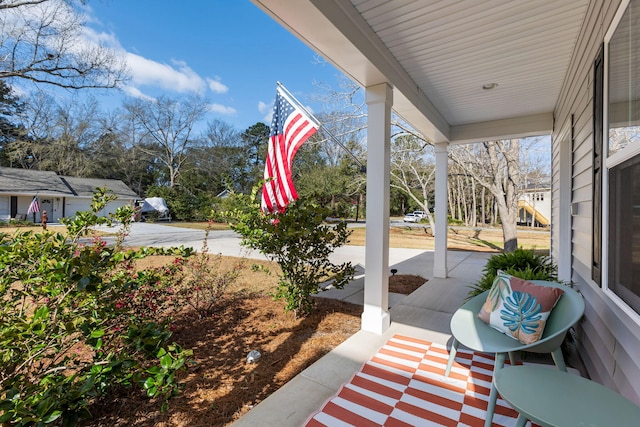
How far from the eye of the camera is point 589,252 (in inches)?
93.2

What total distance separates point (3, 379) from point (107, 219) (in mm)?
1002

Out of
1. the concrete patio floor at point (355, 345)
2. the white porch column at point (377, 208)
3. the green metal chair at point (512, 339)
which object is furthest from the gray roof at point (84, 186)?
the green metal chair at point (512, 339)

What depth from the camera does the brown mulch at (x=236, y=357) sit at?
186cm

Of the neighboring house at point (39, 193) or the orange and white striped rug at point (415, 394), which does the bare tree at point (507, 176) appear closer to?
the orange and white striped rug at point (415, 394)

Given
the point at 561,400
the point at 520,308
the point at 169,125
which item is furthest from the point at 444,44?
the point at 169,125

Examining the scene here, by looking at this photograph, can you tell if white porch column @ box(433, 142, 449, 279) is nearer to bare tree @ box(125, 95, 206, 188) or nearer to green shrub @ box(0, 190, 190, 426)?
green shrub @ box(0, 190, 190, 426)

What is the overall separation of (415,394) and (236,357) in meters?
1.49

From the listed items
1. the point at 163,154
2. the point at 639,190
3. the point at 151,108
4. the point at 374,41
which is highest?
the point at 151,108

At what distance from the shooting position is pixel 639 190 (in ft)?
4.76

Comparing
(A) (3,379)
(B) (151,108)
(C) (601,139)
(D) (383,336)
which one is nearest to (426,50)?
(C) (601,139)

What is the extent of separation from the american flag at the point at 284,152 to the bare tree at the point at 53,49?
9720 mm

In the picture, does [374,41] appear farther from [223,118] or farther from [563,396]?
[223,118]

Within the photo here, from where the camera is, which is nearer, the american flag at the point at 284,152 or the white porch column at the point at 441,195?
the american flag at the point at 284,152

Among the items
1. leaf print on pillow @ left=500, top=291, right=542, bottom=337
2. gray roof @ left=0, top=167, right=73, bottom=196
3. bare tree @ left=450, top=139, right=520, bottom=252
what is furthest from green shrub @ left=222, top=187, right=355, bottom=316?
gray roof @ left=0, top=167, right=73, bottom=196
